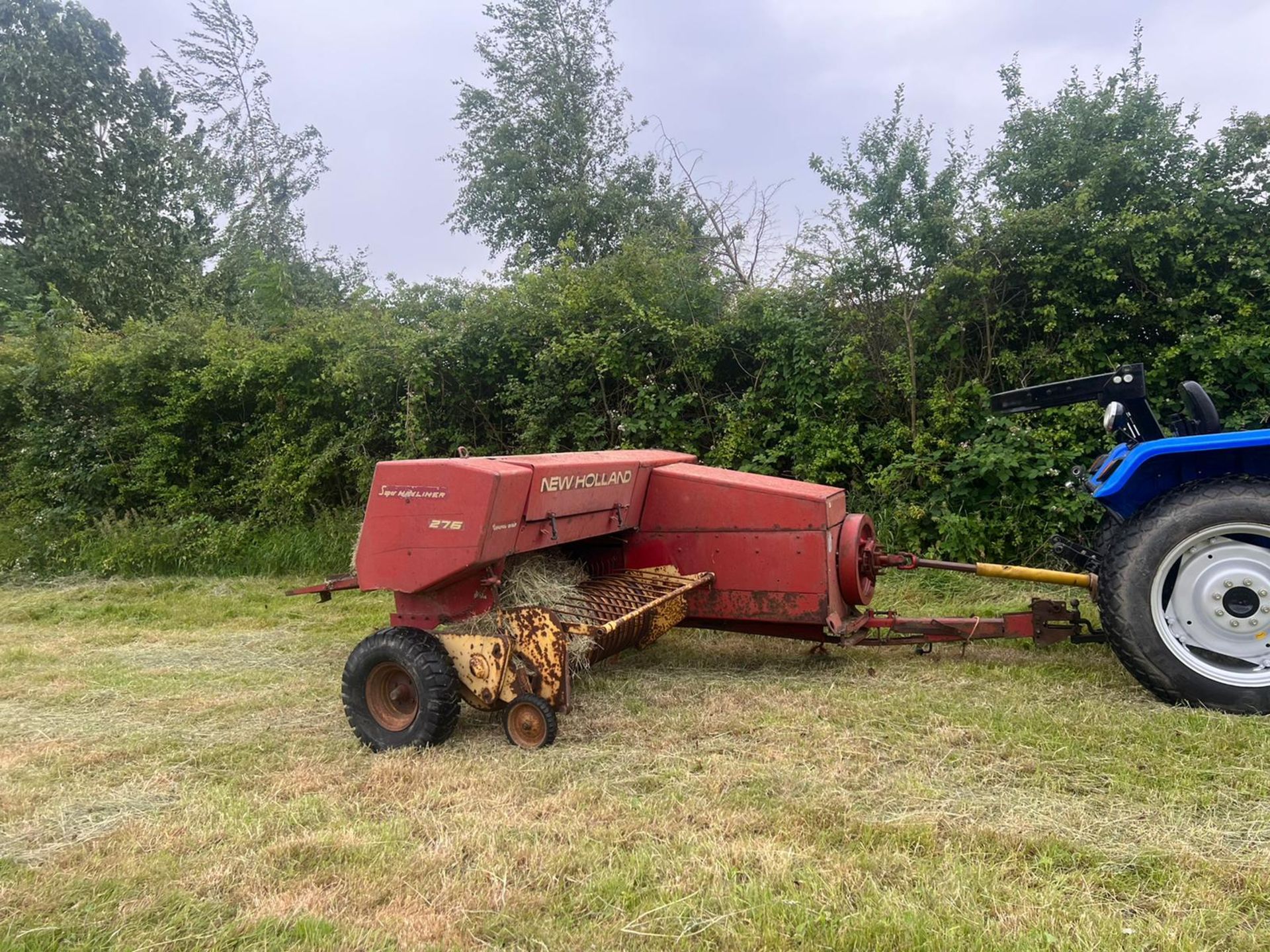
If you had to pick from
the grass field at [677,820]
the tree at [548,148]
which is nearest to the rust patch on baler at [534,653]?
the grass field at [677,820]

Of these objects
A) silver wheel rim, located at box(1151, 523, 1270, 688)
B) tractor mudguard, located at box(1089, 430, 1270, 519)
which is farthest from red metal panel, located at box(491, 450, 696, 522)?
silver wheel rim, located at box(1151, 523, 1270, 688)

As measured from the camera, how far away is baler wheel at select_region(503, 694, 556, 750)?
3199 mm

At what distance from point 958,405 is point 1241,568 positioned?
2970mm

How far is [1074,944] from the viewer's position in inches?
70.7

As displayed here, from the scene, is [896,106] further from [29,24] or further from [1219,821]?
[29,24]

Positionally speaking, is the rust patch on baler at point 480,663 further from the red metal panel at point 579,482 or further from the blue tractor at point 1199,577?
the blue tractor at point 1199,577

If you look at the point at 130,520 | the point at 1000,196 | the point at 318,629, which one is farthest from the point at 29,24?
the point at 1000,196

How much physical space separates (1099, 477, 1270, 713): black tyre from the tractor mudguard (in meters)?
0.15

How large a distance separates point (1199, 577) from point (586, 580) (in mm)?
2638

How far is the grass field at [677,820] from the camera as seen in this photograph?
196 centimetres

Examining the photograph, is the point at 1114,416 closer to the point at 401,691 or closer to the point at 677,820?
the point at 677,820

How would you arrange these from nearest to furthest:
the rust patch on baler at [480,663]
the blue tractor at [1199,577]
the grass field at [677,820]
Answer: the grass field at [677,820] → the blue tractor at [1199,577] → the rust patch on baler at [480,663]

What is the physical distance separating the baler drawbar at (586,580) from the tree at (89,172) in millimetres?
15804

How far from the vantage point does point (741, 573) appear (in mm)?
4141
